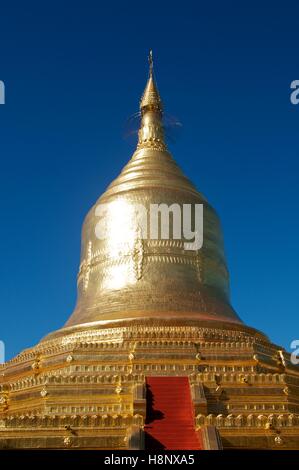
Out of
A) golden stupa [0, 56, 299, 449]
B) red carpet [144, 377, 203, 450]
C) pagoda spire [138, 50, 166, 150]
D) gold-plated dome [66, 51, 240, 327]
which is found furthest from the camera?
pagoda spire [138, 50, 166, 150]

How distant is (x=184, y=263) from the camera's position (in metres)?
17.2

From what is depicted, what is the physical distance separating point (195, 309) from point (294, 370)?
10.6 feet

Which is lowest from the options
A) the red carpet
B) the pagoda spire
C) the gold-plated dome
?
the red carpet

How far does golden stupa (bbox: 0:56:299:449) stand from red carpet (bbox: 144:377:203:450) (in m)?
0.04

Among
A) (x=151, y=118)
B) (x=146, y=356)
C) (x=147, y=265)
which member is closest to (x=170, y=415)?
(x=146, y=356)

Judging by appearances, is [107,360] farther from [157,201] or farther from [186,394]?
[157,201]

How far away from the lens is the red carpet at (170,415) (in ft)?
30.5

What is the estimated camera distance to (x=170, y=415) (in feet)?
33.7

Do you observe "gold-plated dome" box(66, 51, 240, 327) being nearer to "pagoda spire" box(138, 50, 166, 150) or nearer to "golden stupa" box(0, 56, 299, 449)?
"golden stupa" box(0, 56, 299, 449)

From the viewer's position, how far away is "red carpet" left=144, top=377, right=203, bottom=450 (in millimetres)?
9281

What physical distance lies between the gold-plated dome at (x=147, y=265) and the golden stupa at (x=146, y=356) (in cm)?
4

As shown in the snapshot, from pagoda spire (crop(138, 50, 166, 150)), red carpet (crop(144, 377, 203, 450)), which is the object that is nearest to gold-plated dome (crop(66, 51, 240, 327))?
pagoda spire (crop(138, 50, 166, 150))

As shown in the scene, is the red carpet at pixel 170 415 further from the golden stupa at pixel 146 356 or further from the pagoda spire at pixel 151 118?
the pagoda spire at pixel 151 118

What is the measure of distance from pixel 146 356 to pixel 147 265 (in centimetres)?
452
